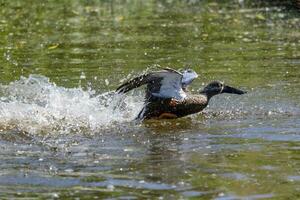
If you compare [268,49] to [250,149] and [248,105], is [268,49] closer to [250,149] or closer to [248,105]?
[248,105]

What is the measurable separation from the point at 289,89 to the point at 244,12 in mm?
9864

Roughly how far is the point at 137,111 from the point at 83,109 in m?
0.70

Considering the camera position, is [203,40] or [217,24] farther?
[217,24]

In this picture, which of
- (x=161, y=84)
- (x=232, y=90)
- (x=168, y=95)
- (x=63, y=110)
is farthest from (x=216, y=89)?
(x=63, y=110)

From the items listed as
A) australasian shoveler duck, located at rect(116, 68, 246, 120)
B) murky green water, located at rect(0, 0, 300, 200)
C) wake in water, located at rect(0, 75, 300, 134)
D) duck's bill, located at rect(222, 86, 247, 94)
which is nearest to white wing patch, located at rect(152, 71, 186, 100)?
australasian shoveler duck, located at rect(116, 68, 246, 120)

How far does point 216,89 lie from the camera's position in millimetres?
11062

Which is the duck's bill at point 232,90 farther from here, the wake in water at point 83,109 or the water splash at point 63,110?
the water splash at point 63,110

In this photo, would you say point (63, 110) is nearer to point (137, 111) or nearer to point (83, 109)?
point (83, 109)

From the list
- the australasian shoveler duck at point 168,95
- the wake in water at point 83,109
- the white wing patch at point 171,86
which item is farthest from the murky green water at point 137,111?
the white wing patch at point 171,86

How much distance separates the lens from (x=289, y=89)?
39.2 feet

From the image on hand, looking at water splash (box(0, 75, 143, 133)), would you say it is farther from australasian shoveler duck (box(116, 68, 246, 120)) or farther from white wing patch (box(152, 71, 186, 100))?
white wing patch (box(152, 71, 186, 100))

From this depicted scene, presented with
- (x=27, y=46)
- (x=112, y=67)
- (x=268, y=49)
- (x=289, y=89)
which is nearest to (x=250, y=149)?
(x=289, y=89)

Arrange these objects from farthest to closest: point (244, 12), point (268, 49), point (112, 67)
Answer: point (244, 12)
point (268, 49)
point (112, 67)

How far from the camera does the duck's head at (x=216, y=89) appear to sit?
11.0 meters
